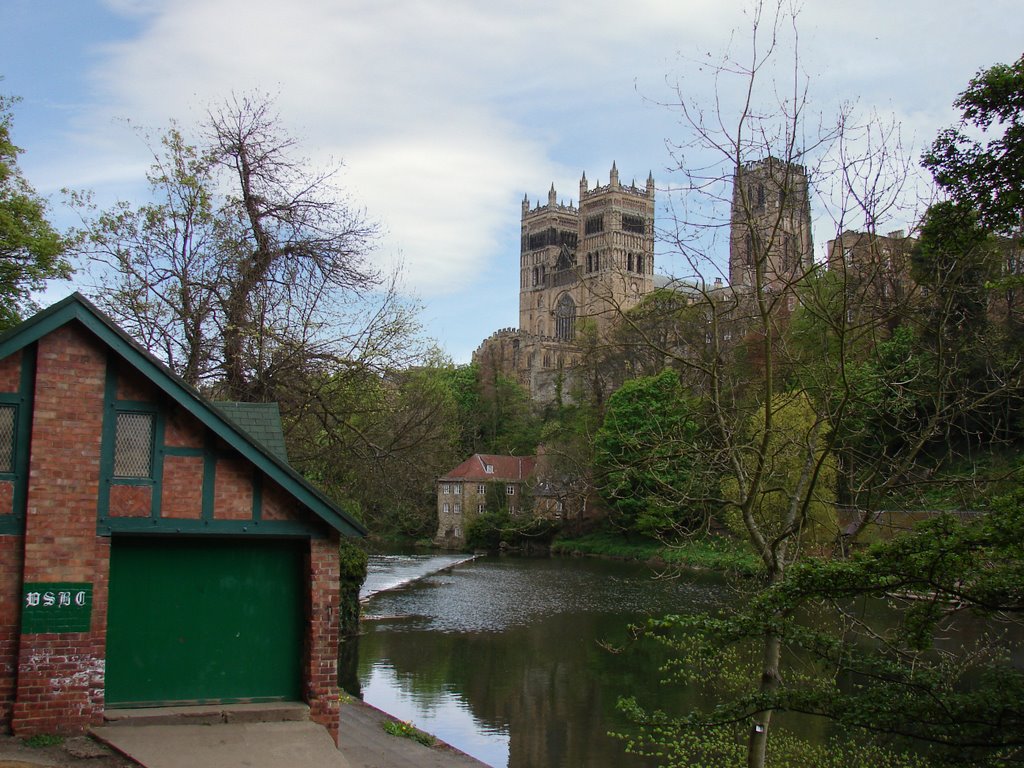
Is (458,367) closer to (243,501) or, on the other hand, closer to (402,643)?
(402,643)

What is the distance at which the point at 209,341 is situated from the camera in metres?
22.2

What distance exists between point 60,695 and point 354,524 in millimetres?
3505

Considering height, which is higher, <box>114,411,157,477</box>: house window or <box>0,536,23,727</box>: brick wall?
<box>114,411,157,477</box>: house window

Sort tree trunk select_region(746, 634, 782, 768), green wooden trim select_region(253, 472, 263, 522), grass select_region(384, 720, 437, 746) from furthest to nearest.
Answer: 1. grass select_region(384, 720, 437, 746)
2. green wooden trim select_region(253, 472, 263, 522)
3. tree trunk select_region(746, 634, 782, 768)

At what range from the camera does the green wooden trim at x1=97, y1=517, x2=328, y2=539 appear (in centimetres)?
1065

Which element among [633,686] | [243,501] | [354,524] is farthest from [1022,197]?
[633,686]

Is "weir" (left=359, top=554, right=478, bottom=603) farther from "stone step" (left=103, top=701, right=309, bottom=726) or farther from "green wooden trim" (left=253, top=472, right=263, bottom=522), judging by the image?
"green wooden trim" (left=253, top=472, right=263, bottom=522)

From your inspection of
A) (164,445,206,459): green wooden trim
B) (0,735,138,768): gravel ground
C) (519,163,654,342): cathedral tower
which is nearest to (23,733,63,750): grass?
(0,735,138,768): gravel ground

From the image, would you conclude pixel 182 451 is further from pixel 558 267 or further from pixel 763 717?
pixel 558 267

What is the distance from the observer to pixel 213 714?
36.0 feet

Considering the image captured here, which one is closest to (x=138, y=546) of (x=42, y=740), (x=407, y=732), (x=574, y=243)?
(x=42, y=740)

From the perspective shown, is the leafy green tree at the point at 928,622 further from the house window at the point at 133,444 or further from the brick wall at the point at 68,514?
the house window at the point at 133,444

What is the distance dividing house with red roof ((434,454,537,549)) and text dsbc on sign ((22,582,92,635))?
55806mm

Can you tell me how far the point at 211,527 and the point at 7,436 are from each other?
231 cm
